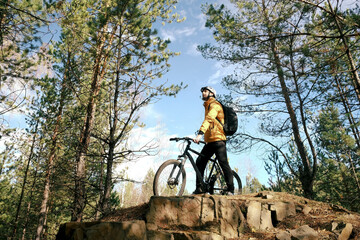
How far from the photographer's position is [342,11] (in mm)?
6195

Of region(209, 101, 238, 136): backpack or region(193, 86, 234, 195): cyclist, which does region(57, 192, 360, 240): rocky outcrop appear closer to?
region(193, 86, 234, 195): cyclist

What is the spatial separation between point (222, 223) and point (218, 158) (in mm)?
1232

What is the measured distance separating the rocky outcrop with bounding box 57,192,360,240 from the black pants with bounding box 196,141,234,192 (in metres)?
0.38

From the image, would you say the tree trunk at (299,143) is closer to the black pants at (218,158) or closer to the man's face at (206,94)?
the man's face at (206,94)

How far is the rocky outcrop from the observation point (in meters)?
3.58

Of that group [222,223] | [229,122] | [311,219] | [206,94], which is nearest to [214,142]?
[229,122]

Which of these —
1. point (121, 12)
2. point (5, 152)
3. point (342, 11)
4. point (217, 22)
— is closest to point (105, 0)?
point (121, 12)

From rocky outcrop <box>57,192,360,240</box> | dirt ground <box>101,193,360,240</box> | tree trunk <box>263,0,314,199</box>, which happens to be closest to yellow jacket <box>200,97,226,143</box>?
rocky outcrop <box>57,192,360,240</box>

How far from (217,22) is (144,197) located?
3464cm

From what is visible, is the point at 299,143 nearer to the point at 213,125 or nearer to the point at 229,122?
the point at 229,122

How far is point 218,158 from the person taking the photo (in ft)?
16.3

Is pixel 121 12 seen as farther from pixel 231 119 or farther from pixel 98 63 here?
pixel 231 119

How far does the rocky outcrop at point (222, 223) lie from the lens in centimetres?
358

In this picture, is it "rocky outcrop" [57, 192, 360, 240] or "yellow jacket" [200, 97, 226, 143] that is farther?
"yellow jacket" [200, 97, 226, 143]
